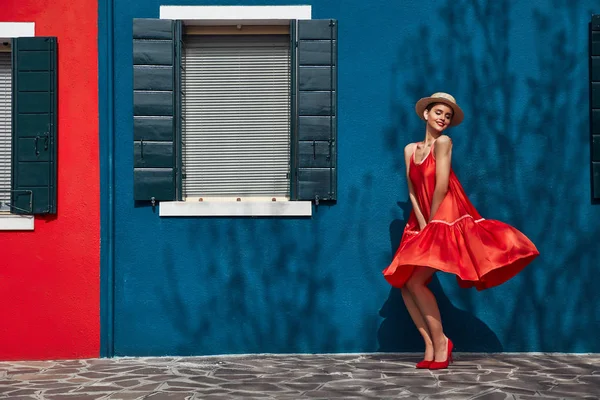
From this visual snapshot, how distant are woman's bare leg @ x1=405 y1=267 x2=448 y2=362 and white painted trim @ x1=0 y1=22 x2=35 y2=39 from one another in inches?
155

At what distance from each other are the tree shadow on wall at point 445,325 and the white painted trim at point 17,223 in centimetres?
315

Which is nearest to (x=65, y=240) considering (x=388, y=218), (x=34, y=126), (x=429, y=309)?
(x=34, y=126)

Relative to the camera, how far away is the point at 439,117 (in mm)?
6977

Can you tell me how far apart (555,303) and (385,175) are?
1.86m

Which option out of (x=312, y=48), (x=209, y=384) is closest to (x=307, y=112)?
(x=312, y=48)

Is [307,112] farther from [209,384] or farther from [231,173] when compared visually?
[209,384]

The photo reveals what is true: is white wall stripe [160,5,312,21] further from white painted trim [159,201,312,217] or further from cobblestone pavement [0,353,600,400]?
cobblestone pavement [0,353,600,400]

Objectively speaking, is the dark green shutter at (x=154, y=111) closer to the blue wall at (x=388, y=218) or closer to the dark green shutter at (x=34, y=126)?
the blue wall at (x=388, y=218)

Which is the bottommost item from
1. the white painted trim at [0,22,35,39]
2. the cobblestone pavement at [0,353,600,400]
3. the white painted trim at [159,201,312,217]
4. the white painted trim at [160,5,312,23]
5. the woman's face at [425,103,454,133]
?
the cobblestone pavement at [0,353,600,400]

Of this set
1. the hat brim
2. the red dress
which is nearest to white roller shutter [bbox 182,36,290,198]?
the hat brim

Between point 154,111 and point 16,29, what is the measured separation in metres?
1.42

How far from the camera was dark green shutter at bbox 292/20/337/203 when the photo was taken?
768 centimetres

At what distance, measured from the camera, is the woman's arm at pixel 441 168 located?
675 centimetres

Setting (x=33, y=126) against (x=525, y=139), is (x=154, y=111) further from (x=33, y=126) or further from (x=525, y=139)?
(x=525, y=139)
